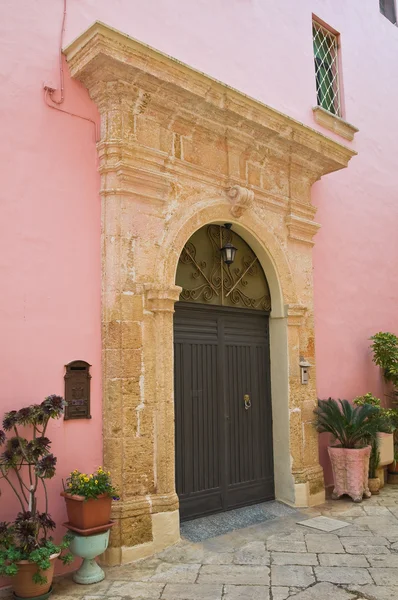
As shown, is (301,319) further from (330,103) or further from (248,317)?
(330,103)

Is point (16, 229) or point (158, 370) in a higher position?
point (16, 229)

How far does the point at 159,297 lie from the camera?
4.70 m

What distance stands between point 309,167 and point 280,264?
130cm

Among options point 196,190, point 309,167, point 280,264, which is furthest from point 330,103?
point 196,190

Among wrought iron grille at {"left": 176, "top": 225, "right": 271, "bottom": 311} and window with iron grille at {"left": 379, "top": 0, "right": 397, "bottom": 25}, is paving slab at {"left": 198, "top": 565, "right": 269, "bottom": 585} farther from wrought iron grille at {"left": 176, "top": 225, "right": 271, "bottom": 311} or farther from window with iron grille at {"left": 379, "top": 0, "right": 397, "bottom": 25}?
window with iron grille at {"left": 379, "top": 0, "right": 397, "bottom": 25}

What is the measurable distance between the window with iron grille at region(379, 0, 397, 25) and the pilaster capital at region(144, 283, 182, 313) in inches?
281

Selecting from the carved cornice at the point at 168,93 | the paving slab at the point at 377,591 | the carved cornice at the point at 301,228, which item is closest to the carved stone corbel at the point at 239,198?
the carved cornice at the point at 168,93

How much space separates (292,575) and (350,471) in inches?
90.6

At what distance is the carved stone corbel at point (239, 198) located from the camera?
18.2 feet

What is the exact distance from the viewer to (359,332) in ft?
24.4

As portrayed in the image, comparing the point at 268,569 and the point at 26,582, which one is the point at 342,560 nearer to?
the point at 268,569

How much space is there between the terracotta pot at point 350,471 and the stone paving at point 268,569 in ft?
2.62

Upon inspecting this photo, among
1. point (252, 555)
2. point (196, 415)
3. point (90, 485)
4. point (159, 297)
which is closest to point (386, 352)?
point (196, 415)

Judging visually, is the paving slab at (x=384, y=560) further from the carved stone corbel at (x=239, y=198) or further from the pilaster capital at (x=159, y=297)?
the carved stone corbel at (x=239, y=198)
